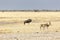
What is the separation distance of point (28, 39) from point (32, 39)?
1.14 feet

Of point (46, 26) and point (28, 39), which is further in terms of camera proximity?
point (46, 26)

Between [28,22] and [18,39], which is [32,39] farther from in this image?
[28,22]

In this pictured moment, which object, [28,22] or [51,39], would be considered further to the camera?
[28,22]

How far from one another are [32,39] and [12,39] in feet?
5.10

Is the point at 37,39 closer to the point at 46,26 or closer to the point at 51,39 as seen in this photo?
the point at 51,39

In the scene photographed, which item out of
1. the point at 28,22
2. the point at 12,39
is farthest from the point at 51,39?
the point at 28,22

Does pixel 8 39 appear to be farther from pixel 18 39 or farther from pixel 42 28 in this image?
pixel 42 28

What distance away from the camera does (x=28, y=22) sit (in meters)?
39.9

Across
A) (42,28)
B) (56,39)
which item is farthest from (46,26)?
(56,39)

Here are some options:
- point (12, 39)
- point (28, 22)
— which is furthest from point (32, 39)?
point (28, 22)

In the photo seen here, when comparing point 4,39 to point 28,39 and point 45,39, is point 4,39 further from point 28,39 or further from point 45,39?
point 45,39

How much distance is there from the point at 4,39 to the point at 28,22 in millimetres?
20821

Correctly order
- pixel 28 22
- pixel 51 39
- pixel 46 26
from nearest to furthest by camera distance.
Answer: pixel 51 39, pixel 46 26, pixel 28 22

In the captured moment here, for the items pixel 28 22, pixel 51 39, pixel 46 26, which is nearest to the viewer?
pixel 51 39
